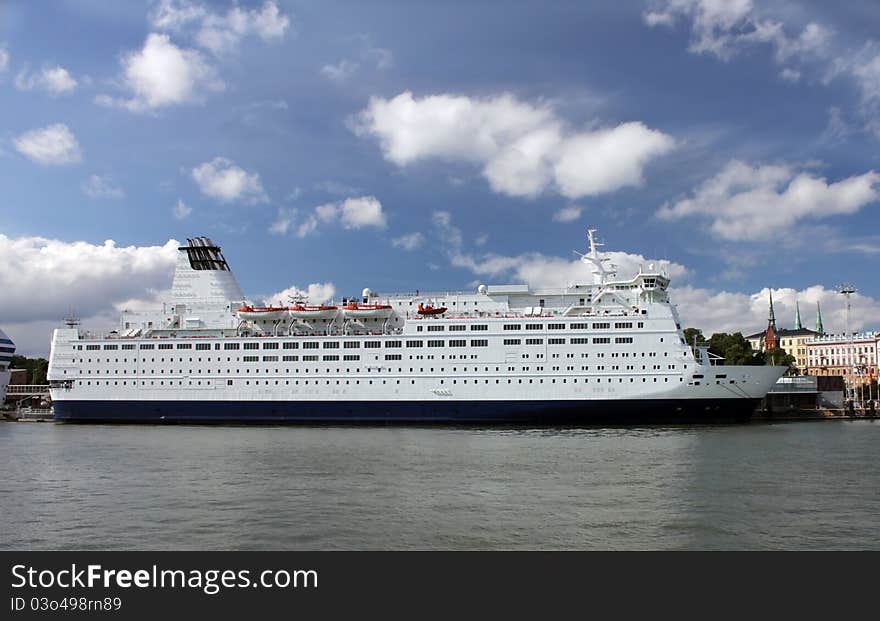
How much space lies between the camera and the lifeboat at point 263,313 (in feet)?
141

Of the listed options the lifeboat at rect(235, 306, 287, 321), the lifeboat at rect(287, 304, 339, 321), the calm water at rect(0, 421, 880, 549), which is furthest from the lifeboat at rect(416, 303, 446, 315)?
the calm water at rect(0, 421, 880, 549)

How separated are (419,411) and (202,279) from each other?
16897mm

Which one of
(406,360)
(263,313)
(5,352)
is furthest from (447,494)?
(5,352)

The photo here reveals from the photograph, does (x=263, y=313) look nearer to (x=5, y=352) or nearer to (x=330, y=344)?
(x=330, y=344)

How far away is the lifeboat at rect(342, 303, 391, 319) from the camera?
41750 mm

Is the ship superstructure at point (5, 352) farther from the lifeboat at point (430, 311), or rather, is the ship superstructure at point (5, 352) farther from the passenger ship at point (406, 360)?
the lifeboat at point (430, 311)

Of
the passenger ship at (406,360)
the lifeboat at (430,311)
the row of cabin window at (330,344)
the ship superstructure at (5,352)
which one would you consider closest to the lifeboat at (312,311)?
the passenger ship at (406,360)

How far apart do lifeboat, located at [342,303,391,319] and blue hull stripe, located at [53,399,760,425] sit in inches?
210

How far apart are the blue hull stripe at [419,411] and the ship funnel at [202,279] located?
6.70 m

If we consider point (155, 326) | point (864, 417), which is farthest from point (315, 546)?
point (864, 417)

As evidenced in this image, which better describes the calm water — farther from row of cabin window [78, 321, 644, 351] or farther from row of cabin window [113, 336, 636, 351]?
row of cabin window [78, 321, 644, 351]

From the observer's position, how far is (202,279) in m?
45.3
